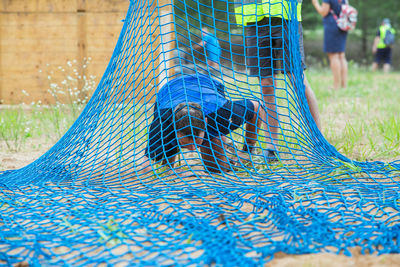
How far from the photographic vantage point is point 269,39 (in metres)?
2.96

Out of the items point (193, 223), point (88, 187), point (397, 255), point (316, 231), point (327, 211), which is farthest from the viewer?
point (88, 187)

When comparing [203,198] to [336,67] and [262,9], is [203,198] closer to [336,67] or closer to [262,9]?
[262,9]

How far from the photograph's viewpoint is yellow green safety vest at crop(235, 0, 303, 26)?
276 centimetres

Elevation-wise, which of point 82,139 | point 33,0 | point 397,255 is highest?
point 33,0

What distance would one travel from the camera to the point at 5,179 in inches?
100

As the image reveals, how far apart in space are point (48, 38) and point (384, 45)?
27.6ft

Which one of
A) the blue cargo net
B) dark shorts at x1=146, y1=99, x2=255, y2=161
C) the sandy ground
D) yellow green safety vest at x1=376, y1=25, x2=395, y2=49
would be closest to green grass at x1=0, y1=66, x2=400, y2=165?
dark shorts at x1=146, y1=99, x2=255, y2=161

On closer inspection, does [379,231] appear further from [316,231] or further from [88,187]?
[88,187]

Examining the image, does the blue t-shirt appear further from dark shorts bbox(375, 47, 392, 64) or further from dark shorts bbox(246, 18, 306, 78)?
dark shorts bbox(375, 47, 392, 64)

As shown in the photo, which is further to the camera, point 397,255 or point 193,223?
point 193,223

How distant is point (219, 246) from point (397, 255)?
62 cm

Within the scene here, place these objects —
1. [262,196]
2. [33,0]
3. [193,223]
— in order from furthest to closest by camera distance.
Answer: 1. [33,0]
2. [262,196]
3. [193,223]

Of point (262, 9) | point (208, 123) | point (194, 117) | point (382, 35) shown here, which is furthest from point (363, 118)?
point (382, 35)

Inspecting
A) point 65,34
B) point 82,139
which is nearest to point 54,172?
point 82,139
